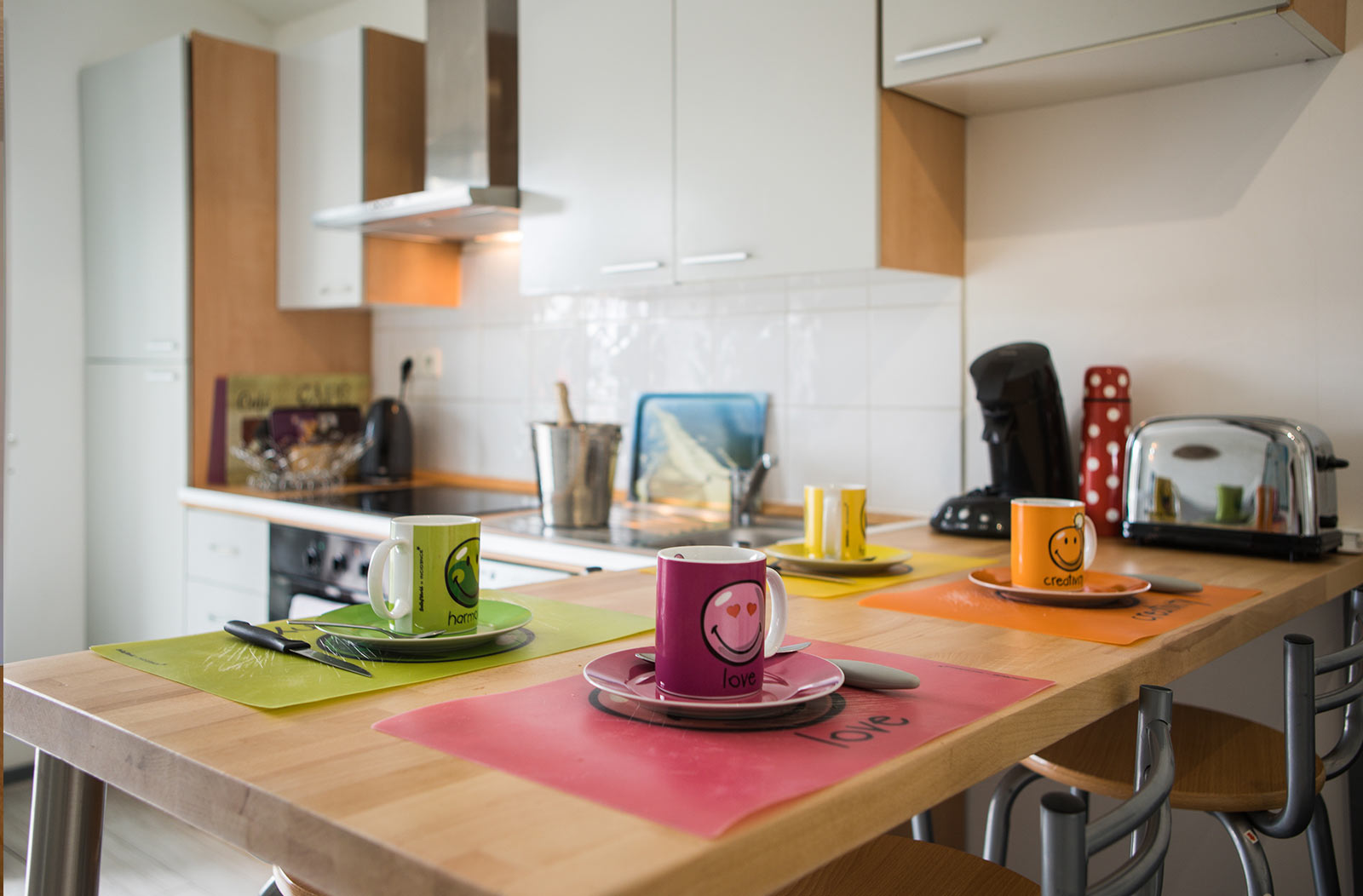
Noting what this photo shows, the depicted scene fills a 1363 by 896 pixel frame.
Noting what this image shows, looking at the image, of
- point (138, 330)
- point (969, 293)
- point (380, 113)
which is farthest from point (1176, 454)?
point (138, 330)

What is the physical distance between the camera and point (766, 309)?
8.22 ft

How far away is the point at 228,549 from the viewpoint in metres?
2.92

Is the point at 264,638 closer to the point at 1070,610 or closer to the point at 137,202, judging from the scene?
the point at 1070,610

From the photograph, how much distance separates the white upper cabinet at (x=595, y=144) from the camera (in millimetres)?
2250

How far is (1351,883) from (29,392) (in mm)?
3515

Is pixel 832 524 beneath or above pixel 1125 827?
above

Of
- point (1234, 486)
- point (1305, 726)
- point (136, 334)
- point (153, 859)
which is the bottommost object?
point (153, 859)

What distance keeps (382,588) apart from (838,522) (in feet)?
2.22

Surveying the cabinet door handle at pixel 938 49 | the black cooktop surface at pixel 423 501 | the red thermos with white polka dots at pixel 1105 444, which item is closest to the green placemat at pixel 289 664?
the red thermos with white polka dots at pixel 1105 444

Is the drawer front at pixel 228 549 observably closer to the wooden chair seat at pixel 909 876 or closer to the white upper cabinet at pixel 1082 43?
the white upper cabinet at pixel 1082 43

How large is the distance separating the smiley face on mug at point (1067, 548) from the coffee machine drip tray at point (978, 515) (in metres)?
0.60

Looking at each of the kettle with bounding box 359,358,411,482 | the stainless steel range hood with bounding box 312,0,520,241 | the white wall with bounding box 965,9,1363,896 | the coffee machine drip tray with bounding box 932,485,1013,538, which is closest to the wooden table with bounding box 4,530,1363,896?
the coffee machine drip tray with bounding box 932,485,1013,538

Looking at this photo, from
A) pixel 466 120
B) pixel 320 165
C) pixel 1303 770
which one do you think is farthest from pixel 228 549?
pixel 1303 770

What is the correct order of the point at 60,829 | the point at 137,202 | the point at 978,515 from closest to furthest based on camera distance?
the point at 60,829 < the point at 978,515 < the point at 137,202
